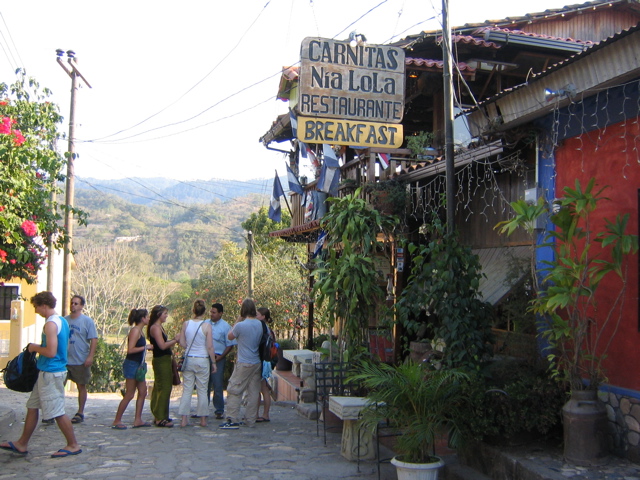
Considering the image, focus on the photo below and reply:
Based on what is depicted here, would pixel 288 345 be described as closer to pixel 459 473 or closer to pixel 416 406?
pixel 459 473

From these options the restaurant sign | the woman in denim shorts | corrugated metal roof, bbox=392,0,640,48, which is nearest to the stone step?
the restaurant sign

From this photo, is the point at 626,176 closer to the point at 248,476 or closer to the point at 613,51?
the point at 613,51

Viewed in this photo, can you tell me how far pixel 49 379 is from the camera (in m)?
6.45

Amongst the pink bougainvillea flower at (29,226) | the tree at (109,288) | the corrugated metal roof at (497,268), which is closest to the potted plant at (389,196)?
the corrugated metal roof at (497,268)

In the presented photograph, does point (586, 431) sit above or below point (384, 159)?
below

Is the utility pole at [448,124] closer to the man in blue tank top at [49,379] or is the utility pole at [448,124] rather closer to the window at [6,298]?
the man in blue tank top at [49,379]

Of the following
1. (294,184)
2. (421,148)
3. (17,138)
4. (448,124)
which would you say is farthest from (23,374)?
(294,184)

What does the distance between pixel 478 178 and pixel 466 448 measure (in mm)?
4537

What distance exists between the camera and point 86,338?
8.51m


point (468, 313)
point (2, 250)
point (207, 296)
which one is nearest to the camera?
point (468, 313)

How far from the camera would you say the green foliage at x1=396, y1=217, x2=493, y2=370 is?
22.3ft

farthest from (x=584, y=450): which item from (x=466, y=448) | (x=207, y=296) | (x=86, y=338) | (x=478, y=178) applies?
(x=207, y=296)

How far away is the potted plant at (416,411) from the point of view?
542cm

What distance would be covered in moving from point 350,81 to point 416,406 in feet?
13.6
